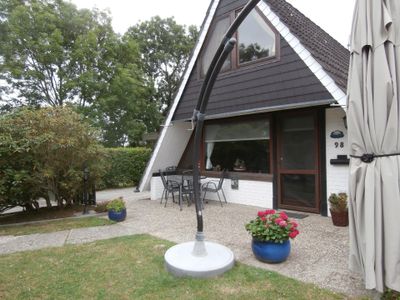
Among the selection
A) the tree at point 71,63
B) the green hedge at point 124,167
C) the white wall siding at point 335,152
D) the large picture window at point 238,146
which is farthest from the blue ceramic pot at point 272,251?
the tree at point 71,63

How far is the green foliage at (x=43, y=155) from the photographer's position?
6027 mm

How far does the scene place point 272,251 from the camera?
347 centimetres

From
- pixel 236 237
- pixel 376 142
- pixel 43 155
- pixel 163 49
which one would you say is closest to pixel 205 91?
pixel 376 142

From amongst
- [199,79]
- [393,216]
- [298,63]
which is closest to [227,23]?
[199,79]

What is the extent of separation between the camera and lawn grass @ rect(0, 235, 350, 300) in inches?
112

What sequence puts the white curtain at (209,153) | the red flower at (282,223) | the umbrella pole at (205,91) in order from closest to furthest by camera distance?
the umbrella pole at (205,91)
the red flower at (282,223)
the white curtain at (209,153)

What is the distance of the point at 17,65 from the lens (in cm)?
1282

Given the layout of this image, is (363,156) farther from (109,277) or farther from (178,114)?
(178,114)

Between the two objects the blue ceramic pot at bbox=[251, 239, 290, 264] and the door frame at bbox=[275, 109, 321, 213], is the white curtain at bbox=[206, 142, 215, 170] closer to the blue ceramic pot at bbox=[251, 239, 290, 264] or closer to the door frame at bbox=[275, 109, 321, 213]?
the door frame at bbox=[275, 109, 321, 213]

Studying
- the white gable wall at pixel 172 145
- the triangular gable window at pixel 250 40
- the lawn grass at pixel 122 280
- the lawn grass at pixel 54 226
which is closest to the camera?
the lawn grass at pixel 122 280

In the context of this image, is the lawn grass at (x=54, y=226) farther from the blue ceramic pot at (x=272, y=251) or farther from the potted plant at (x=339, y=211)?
the potted plant at (x=339, y=211)

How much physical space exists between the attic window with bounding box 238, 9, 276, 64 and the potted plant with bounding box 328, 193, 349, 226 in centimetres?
341

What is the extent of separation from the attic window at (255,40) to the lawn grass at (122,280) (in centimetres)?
495

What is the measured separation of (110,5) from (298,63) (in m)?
13.3
